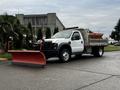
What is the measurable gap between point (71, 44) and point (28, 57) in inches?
124

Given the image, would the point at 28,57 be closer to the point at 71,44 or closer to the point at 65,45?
the point at 65,45

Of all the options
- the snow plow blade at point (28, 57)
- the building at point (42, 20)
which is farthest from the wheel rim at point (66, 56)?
the building at point (42, 20)

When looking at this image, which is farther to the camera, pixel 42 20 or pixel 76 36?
pixel 42 20

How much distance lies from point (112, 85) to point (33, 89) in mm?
2503

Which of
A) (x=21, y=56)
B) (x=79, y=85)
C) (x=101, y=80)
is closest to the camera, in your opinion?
(x=79, y=85)

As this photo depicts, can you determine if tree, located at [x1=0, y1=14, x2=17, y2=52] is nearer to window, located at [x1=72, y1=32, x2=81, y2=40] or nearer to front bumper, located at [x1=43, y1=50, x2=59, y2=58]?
window, located at [x1=72, y1=32, x2=81, y2=40]

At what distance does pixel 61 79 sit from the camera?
9.45 meters

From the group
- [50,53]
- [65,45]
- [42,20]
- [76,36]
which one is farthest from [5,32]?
[42,20]

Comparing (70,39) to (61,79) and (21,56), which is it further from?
(61,79)

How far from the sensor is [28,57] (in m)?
14.3

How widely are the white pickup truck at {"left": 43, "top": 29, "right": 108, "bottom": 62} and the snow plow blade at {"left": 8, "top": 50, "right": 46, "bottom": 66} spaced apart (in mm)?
1151

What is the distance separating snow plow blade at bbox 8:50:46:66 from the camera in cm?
1324

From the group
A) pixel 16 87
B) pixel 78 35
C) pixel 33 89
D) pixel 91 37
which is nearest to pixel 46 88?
pixel 33 89

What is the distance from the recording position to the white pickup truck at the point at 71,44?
1509cm
